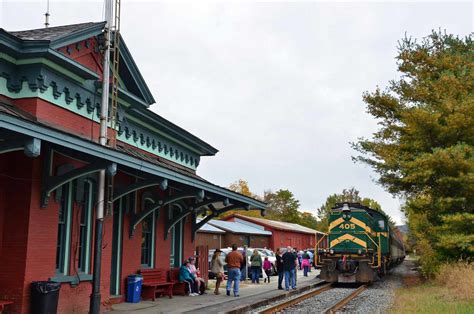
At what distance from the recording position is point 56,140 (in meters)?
8.64

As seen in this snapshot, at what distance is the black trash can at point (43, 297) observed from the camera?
9633mm

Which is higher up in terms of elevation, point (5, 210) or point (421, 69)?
point (421, 69)

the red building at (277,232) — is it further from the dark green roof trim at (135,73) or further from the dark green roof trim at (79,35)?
the dark green roof trim at (79,35)

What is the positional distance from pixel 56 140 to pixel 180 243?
9947mm

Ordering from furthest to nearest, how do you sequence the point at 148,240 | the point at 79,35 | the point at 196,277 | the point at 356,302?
the point at 196,277 < the point at 356,302 < the point at 148,240 < the point at 79,35

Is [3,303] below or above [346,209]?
below

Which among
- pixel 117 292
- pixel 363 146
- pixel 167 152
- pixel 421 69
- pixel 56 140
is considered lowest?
pixel 117 292

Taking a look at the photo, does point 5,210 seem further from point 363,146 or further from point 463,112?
point 363,146

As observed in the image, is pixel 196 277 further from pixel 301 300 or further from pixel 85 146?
pixel 85 146

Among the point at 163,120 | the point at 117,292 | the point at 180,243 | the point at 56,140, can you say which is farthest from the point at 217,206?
the point at 56,140

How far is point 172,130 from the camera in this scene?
56.1 ft

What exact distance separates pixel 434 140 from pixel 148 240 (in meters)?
13.2

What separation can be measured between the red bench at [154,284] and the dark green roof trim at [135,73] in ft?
16.6

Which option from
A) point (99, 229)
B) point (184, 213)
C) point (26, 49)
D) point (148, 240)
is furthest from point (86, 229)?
point (184, 213)
